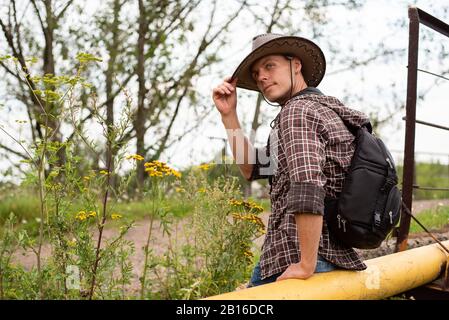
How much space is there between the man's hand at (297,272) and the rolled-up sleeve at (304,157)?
0.27 metres

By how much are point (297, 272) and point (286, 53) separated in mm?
1024

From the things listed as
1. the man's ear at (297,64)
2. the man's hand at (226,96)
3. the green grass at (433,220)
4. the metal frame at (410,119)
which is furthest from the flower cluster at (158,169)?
the green grass at (433,220)

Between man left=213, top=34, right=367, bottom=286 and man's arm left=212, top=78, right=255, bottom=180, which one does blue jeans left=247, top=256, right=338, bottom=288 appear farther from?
man's arm left=212, top=78, right=255, bottom=180

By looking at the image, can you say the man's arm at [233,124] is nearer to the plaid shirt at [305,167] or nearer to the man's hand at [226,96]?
the man's hand at [226,96]

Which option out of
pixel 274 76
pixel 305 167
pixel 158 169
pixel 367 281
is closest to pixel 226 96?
pixel 274 76

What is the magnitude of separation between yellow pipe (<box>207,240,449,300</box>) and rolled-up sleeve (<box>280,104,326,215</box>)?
0.32m

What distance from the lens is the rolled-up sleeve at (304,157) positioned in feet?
6.74

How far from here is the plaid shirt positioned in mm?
2086

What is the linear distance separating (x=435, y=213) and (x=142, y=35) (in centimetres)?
611


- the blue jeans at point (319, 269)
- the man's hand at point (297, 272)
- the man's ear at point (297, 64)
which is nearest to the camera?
the man's hand at point (297, 272)

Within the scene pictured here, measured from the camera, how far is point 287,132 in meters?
2.17

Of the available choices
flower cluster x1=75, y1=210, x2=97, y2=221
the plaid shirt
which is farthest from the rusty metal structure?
flower cluster x1=75, y1=210, x2=97, y2=221

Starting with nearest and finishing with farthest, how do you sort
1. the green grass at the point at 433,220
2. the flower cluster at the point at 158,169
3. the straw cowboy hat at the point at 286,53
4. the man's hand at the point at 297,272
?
the man's hand at the point at 297,272 < the straw cowboy hat at the point at 286,53 < the flower cluster at the point at 158,169 < the green grass at the point at 433,220
